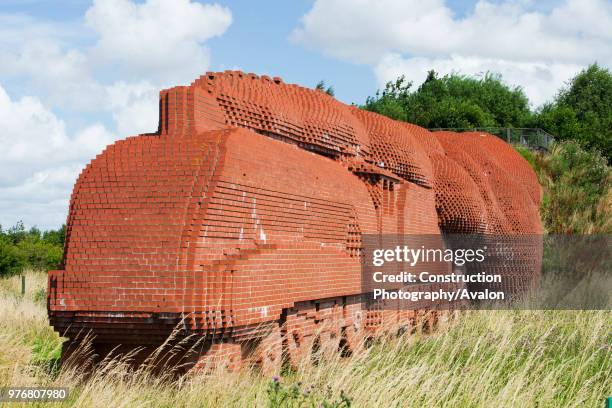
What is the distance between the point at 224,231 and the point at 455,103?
24.3 metres

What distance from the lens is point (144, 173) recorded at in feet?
22.6

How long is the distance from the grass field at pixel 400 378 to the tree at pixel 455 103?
17.6m

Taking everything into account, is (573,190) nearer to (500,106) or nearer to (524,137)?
(524,137)

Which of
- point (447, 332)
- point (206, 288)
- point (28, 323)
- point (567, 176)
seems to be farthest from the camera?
point (567, 176)

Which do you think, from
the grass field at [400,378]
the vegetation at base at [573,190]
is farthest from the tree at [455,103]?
the grass field at [400,378]

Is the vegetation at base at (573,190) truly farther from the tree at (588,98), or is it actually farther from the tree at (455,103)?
the tree at (588,98)

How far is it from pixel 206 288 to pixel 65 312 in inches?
50.3

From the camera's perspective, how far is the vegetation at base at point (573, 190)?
66.4ft

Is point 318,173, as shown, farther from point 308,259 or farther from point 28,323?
point 28,323

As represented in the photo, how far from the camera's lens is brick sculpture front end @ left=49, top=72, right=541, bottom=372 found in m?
6.46

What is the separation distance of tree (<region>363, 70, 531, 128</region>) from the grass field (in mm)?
17649

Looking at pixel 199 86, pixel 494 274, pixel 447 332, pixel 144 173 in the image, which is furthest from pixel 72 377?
Answer: pixel 494 274

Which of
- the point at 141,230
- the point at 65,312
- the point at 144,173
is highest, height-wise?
the point at 144,173

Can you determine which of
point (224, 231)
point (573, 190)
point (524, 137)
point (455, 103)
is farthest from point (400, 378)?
point (455, 103)
